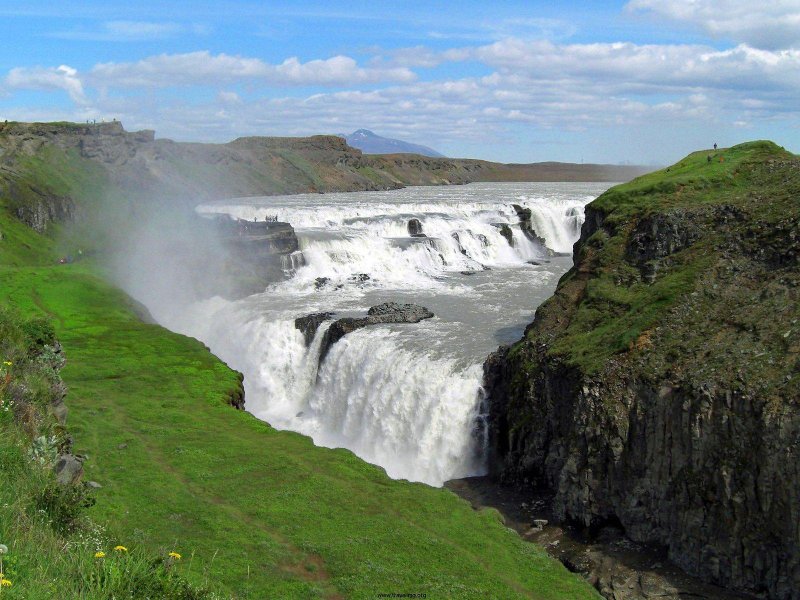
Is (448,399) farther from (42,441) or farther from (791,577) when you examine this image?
(42,441)

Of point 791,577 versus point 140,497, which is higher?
point 140,497

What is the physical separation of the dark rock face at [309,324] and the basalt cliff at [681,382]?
46.0 ft

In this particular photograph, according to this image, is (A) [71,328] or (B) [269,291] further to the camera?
(B) [269,291]

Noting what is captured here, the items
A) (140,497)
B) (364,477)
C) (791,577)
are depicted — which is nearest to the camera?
(791,577)

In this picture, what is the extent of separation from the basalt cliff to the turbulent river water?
9.33 ft

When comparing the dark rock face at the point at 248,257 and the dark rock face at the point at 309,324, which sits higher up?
the dark rock face at the point at 248,257

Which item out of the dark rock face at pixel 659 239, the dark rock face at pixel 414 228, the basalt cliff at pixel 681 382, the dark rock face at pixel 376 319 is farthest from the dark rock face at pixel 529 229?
the dark rock face at pixel 659 239

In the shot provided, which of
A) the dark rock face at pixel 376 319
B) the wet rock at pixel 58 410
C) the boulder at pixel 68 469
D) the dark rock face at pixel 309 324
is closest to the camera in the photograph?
the boulder at pixel 68 469

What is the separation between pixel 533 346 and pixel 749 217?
34.0 ft

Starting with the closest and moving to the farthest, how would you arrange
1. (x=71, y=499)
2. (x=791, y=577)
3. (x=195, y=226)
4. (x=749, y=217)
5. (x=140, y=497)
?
(x=71, y=499) → (x=791, y=577) → (x=140, y=497) → (x=749, y=217) → (x=195, y=226)

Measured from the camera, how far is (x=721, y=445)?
939 inches

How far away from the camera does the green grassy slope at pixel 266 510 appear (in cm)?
1953

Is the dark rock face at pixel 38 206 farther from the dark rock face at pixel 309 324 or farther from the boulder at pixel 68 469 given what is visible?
the boulder at pixel 68 469

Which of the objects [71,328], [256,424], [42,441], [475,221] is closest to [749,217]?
[256,424]
